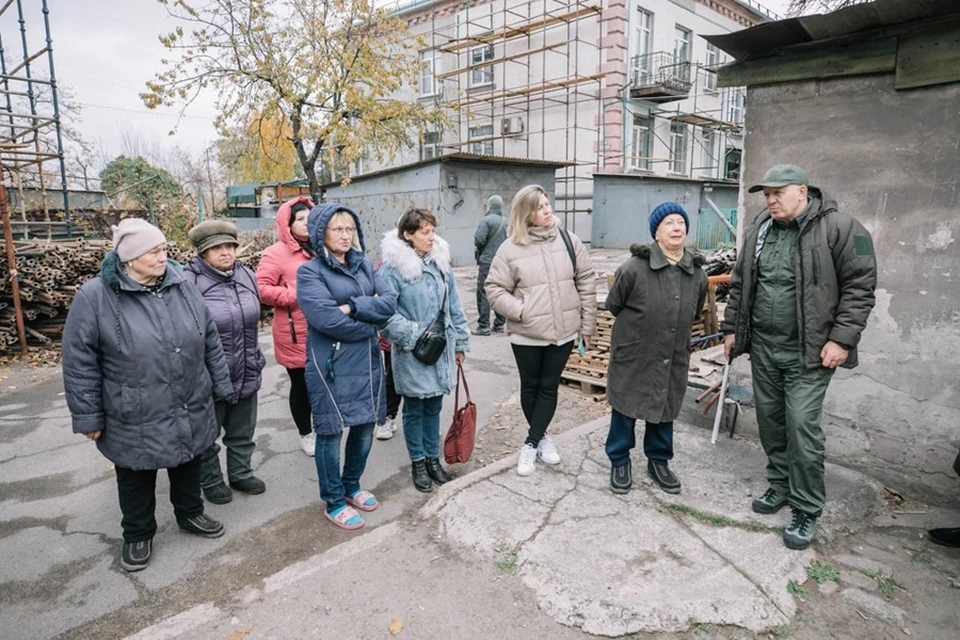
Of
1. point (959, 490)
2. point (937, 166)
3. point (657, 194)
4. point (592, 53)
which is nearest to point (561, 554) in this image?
point (959, 490)

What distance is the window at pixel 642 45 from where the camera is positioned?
20297 millimetres

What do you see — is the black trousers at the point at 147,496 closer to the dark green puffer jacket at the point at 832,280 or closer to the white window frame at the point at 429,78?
the dark green puffer jacket at the point at 832,280

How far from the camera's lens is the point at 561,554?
117 inches

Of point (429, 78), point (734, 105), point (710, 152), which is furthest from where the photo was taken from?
point (429, 78)

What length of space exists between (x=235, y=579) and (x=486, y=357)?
465 cm

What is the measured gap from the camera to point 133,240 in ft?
9.10

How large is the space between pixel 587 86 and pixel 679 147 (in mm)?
5278

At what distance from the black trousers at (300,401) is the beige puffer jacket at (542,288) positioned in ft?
5.13

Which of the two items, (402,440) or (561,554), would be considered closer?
(561,554)

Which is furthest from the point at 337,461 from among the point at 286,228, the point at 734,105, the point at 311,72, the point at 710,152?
the point at 734,105

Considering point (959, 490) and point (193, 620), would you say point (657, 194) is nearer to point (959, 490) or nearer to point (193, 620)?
point (959, 490)

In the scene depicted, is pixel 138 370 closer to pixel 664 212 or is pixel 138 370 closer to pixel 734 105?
pixel 664 212

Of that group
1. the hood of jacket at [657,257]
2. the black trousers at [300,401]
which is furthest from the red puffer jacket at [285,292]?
the hood of jacket at [657,257]

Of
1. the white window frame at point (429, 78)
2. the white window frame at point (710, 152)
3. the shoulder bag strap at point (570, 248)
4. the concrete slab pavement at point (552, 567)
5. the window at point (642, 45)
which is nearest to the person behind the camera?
the concrete slab pavement at point (552, 567)
